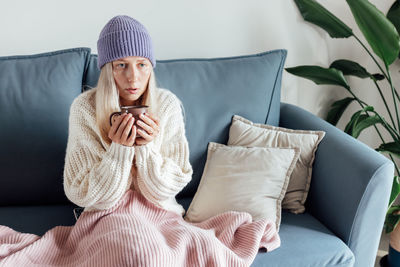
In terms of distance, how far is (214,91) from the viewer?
167 cm

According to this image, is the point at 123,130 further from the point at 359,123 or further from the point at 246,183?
the point at 359,123

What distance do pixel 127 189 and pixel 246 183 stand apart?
411 millimetres

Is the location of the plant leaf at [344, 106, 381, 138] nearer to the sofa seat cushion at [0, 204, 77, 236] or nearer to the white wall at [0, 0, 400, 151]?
the white wall at [0, 0, 400, 151]

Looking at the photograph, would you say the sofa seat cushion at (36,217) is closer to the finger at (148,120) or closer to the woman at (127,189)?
the woman at (127,189)

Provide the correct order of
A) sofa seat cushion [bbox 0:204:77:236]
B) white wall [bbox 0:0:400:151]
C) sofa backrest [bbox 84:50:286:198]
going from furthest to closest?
white wall [bbox 0:0:400:151], sofa backrest [bbox 84:50:286:198], sofa seat cushion [bbox 0:204:77:236]

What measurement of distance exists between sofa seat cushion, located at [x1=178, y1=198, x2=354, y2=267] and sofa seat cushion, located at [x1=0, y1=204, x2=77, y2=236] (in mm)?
692

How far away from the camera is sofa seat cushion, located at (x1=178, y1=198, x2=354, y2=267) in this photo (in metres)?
1.25

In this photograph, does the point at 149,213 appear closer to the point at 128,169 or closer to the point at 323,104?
the point at 128,169

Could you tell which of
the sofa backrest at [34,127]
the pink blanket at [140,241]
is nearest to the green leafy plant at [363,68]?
the pink blanket at [140,241]

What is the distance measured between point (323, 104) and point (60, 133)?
130 cm

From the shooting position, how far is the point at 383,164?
1307mm

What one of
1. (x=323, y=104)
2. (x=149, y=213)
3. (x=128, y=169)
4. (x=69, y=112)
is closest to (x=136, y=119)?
(x=128, y=169)

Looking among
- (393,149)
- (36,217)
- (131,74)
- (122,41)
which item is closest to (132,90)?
(131,74)

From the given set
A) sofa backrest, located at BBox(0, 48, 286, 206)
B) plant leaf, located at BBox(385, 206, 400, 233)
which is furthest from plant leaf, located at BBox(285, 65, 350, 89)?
plant leaf, located at BBox(385, 206, 400, 233)
